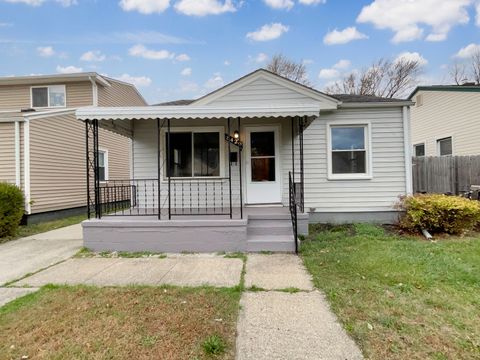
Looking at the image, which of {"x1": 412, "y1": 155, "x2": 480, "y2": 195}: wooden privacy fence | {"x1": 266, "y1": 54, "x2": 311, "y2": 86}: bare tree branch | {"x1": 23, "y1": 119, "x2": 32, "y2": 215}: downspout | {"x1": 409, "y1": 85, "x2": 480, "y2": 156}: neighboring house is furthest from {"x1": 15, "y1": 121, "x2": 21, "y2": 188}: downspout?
{"x1": 266, "y1": 54, "x2": 311, "y2": 86}: bare tree branch

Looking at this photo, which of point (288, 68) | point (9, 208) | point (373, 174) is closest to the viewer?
point (9, 208)

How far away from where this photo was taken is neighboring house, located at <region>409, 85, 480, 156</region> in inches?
462

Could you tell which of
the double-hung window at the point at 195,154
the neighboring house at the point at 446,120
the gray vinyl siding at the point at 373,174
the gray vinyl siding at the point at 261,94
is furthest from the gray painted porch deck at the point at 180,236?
the neighboring house at the point at 446,120

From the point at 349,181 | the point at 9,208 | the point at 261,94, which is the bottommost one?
the point at 9,208

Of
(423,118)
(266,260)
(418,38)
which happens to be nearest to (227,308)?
(266,260)

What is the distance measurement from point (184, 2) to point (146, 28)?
305 centimetres

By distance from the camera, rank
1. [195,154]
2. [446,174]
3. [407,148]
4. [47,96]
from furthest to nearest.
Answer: [47,96] → [446,174] → [195,154] → [407,148]

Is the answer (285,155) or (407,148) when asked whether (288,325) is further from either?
(407,148)

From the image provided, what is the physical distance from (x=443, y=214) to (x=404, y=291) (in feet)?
12.7

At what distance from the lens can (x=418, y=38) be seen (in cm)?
2250

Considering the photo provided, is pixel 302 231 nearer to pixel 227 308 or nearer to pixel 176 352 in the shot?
pixel 227 308

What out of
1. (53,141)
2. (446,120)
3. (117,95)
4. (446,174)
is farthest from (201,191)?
(446,120)

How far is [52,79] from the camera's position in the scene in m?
13.7

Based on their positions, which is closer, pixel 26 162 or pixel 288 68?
pixel 26 162
